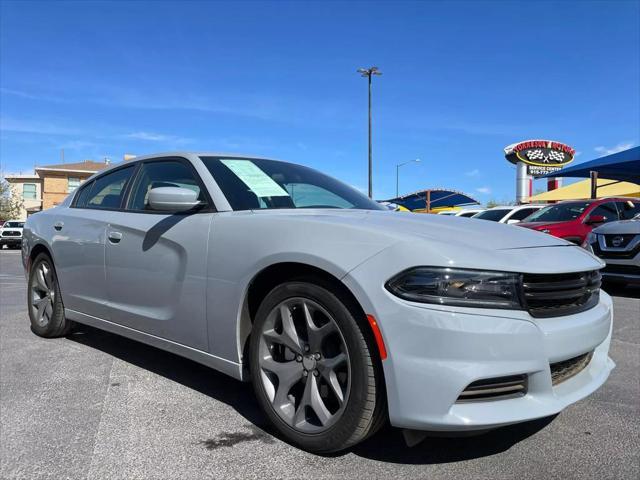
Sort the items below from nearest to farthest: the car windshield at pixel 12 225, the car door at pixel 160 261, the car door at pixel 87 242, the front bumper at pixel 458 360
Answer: the front bumper at pixel 458 360
the car door at pixel 160 261
the car door at pixel 87 242
the car windshield at pixel 12 225

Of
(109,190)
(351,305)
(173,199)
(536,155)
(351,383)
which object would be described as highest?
(536,155)

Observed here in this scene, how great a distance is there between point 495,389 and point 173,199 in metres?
1.92

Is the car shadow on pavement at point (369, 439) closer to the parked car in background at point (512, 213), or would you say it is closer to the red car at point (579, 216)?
the red car at point (579, 216)

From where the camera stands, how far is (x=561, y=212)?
995 centimetres

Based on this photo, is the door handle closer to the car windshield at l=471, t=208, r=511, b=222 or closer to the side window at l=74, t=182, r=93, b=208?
the side window at l=74, t=182, r=93, b=208

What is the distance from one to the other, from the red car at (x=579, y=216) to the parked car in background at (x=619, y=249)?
1480mm

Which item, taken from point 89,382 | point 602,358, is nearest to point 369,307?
point 602,358

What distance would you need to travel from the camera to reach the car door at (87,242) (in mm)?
3555

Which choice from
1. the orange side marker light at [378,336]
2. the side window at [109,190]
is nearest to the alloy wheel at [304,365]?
the orange side marker light at [378,336]

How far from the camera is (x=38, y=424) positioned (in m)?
2.63

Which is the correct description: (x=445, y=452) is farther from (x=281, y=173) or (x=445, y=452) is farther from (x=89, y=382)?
(x=89, y=382)

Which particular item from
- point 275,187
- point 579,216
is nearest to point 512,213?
point 579,216

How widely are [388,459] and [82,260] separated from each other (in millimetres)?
2687

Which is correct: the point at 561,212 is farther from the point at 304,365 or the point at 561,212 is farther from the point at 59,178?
the point at 59,178
